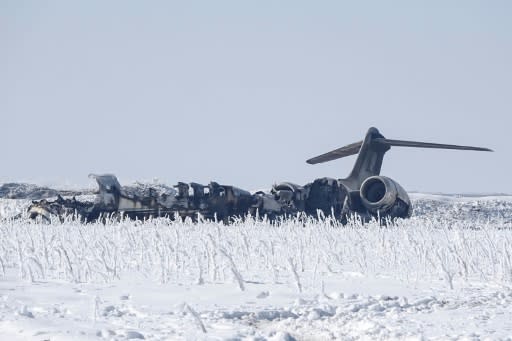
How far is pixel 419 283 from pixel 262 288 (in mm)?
2034

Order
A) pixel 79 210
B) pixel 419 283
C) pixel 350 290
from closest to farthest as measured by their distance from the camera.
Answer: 1. pixel 350 290
2. pixel 419 283
3. pixel 79 210

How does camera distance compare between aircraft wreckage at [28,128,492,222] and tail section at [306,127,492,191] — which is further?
tail section at [306,127,492,191]

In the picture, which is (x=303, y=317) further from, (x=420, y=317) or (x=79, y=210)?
(x=79, y=210)

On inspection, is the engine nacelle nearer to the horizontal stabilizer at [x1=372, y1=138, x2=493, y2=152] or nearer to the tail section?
the tail section

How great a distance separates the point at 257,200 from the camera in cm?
2550

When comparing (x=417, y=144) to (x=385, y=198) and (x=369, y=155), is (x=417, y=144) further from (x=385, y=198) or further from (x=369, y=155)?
(x=385, y=198)

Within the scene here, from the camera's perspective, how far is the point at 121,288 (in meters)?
8.50

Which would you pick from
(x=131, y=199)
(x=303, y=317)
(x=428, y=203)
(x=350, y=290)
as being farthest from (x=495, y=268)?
(x=428, y=203)

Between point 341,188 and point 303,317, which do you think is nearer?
point 303,317

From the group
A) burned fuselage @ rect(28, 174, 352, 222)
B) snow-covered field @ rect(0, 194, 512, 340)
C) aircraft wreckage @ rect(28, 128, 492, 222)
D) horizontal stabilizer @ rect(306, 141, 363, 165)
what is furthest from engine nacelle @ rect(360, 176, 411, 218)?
snow-covered field @ rect(0, 194, 512, 340)

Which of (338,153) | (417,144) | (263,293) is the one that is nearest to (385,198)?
(417,144)

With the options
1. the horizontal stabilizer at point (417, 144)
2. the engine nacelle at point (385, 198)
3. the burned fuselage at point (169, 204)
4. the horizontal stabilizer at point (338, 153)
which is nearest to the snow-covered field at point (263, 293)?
the burned fuselage at point (169, 204)

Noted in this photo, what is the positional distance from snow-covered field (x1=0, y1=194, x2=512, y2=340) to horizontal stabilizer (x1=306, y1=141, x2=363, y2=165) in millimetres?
17217

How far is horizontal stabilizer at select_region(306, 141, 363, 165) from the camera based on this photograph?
98.8 ft
